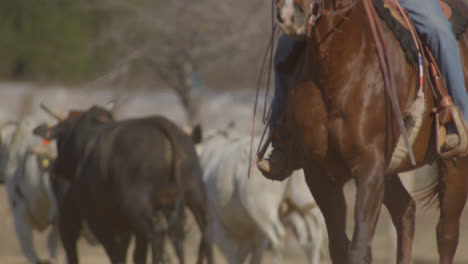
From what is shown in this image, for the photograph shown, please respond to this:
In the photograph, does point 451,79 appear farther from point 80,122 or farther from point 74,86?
point 74,86

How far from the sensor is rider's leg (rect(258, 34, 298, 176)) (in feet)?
19.9

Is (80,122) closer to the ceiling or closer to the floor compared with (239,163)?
closer to the ceiling

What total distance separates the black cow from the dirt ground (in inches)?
155

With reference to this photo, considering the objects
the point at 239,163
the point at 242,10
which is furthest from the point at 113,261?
the point at 242,10

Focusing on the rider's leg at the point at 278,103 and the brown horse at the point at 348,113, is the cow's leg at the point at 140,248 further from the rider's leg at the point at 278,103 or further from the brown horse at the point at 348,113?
the brown horse at the point at 348,113

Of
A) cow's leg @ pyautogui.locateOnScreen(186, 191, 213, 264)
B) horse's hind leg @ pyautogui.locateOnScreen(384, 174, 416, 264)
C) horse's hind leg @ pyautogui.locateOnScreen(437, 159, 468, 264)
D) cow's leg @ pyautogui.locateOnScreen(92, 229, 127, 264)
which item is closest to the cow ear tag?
cow's leg @ pyautogui.locateOnScreen(92, 229, 127, 264)

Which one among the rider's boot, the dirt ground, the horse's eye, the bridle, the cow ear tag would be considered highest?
the horse's eye

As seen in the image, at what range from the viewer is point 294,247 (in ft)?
60.0

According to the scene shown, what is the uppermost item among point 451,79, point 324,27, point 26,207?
point 324,27

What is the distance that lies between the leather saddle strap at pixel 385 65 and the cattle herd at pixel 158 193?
4687mm

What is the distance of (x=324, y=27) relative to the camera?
215 inches

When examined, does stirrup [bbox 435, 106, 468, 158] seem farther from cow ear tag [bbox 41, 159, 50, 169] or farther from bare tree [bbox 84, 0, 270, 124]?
bare tree [bbox 84, 0, 270, 124]

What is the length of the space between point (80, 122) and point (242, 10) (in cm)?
912

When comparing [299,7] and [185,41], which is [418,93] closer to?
[299,7]
